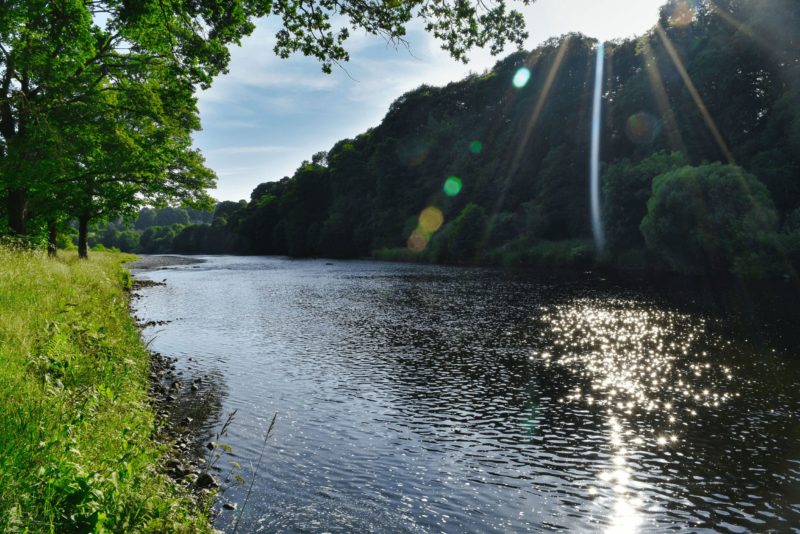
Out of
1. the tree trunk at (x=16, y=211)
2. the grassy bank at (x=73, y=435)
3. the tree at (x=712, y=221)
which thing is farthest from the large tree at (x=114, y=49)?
the tree at (x=712, y=221)

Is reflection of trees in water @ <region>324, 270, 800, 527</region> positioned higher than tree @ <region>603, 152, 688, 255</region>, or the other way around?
tree @ <region>603, 152, 688, 255</region>

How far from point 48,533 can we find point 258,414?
26.7 feet

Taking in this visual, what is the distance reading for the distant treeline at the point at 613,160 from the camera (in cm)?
4744

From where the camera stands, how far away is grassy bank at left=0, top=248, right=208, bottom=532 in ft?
16.9

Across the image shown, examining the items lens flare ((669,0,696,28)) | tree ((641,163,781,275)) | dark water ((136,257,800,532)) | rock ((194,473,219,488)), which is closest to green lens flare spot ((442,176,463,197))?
lens flare ((669,0,696,28))

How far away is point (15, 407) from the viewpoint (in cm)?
699

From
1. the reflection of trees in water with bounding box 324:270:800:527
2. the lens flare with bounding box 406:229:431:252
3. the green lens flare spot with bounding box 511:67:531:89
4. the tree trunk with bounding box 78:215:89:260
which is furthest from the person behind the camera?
the lens flare with bounding box 406:229:431:252

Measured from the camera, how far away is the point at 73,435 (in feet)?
22.7

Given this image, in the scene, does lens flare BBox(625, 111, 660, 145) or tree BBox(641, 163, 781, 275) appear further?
lens flare BBox(625, 111, 660, 145)

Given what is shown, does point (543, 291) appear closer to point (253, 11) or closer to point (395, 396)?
point (395, 396)

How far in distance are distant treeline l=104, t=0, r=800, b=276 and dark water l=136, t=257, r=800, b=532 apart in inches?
1000

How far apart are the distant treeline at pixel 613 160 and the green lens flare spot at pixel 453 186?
0.30 metres

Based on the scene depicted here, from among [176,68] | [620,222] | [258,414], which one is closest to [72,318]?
[258,414]

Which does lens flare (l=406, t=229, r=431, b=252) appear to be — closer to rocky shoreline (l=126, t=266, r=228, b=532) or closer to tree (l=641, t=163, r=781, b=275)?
tree (l=641, t=163, r=781, b=275)
